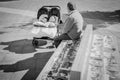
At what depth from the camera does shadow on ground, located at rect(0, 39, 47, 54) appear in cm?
597

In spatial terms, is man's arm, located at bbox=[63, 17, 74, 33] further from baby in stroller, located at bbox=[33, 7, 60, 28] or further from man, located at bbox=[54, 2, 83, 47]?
baby in stroller, located at bbox=[33, 7, 60, 28]

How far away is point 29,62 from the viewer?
5.12 metres

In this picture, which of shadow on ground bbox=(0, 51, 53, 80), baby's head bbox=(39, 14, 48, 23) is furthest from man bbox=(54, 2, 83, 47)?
baby's head bbox=(39, 14, 48, 23)

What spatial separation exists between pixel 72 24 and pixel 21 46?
2.77 m

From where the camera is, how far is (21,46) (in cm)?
633

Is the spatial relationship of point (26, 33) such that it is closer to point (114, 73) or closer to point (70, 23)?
point (70, 23)

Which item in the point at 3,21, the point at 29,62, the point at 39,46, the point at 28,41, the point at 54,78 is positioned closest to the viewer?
the point at 54,78

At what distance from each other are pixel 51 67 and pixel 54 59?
0.32 metres

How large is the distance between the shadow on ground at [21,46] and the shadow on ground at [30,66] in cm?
69

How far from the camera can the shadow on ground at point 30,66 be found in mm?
4457

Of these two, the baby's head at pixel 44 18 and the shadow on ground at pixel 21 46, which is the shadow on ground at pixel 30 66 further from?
the baby's head at pixel 44 18

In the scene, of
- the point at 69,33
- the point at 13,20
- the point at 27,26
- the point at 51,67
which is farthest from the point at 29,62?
the point at 13,20

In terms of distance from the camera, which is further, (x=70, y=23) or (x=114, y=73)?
(x=70, y=23)

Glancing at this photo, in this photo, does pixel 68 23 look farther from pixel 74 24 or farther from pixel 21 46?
pixel 21 46
